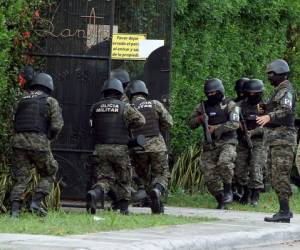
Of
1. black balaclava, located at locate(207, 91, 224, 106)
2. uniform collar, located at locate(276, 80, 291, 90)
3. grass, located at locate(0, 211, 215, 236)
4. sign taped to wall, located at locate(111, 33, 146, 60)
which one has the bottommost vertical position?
grass, located at locate(0, 211, 215, 236)

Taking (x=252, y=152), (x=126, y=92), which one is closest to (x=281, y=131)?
(x=126, y=92)

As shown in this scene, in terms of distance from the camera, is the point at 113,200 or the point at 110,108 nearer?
the point at 110,108

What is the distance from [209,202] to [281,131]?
4.43m

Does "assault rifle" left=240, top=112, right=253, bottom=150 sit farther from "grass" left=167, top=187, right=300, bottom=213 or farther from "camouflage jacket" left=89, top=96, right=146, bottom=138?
"camouflage jacket" left=89, top=96, right=146, bottom=138

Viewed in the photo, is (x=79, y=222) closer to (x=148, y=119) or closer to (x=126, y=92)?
(x=148, y=119)

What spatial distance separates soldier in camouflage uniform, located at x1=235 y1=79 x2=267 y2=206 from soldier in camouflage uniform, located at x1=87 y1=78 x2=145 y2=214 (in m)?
3.89

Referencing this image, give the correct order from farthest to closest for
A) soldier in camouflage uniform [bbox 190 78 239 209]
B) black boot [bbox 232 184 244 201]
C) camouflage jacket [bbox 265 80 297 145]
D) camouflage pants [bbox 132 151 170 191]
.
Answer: black boot [bbox 232 184 244 201] → soldier in camouflage uniform [bbox 190 78 239 209] → camouflage pants [bbox 132 151 170 191] → camouflage jacket [bbox 265 80 297 145]

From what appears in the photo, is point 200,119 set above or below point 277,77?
below

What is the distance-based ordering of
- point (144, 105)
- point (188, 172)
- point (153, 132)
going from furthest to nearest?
point (188, 172), point (153, 132), point (144, 105)

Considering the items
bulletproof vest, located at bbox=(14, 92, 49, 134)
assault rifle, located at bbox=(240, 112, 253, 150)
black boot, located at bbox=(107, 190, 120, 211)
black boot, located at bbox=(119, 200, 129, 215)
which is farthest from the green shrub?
assault rifle, located at bbox=(240, 112, 253, 150)

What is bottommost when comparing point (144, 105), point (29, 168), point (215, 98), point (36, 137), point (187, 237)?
point (187, 237)

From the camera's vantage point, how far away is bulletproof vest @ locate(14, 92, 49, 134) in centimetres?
1483

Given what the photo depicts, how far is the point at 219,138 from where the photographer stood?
1828cm

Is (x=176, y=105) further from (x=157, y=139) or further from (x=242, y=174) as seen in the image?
(x=157, y=139)
